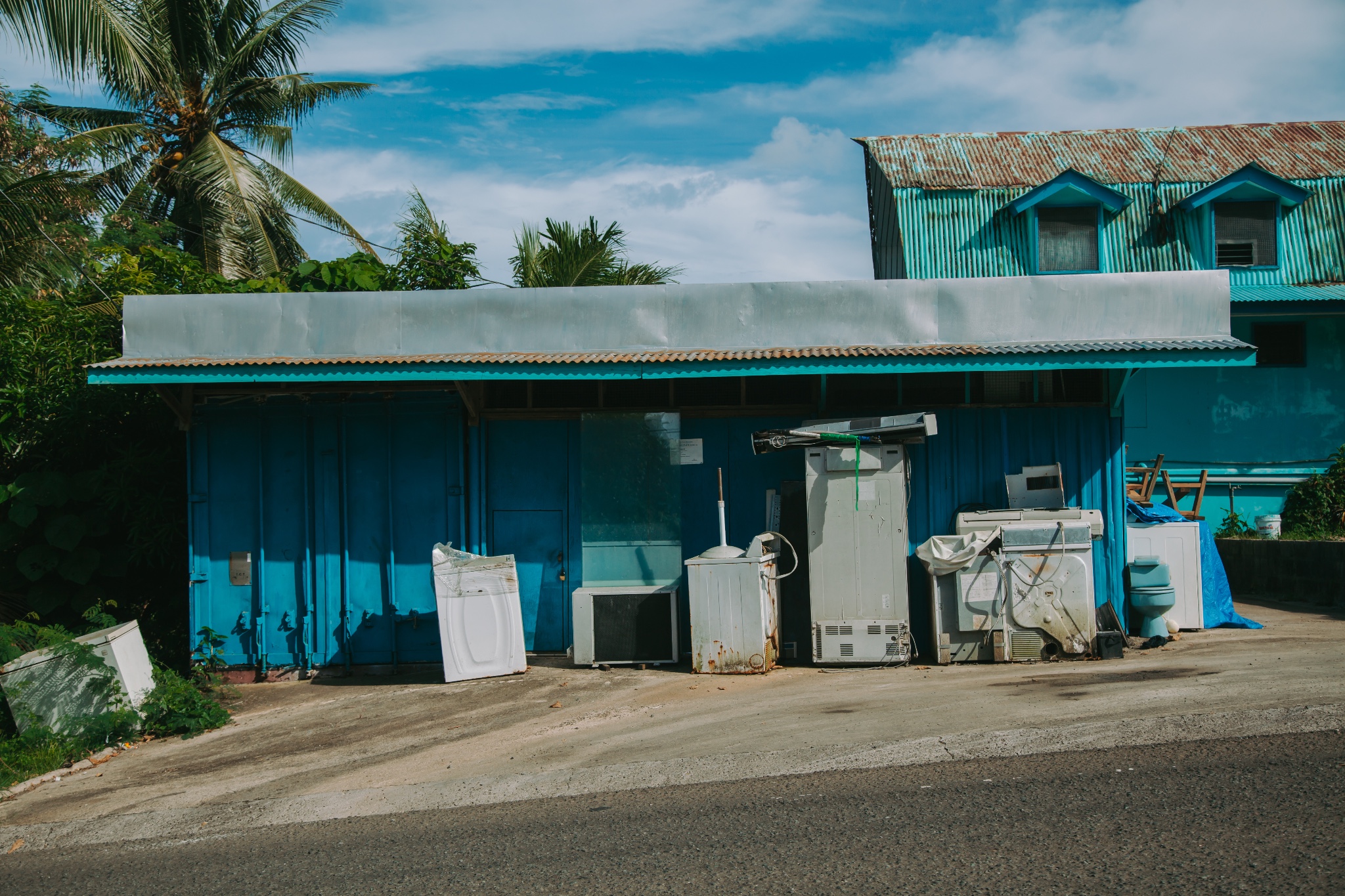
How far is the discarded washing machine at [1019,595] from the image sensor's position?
9312mm

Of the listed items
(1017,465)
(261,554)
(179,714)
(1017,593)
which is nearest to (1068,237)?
(1017,465)

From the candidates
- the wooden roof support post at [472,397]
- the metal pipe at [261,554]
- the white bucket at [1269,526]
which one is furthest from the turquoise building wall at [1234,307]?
the metal pipe at [261,554]

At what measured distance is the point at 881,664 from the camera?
31.5 feet

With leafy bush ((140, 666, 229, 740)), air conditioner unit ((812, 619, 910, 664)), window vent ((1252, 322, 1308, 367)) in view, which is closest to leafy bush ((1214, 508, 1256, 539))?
window vent ((1252, 322, 1308, 367))

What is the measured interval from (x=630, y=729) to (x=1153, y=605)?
5.60 m

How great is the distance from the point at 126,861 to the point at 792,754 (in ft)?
13.0

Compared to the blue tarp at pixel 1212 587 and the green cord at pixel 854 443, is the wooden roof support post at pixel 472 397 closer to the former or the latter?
the green cord at pixel 854 443

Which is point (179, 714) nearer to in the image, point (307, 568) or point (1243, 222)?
point (307, 568)

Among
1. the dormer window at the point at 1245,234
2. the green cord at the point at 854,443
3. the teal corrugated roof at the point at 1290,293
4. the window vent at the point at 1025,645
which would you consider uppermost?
the dormer window at the point at 1245,234

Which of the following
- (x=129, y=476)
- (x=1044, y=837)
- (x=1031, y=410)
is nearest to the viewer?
(x=1044, y=837)

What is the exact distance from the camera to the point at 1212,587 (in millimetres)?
11133

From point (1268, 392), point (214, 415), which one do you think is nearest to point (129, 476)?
point (214, 415)

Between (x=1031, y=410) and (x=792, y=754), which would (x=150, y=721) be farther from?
(x=1031, y=410)

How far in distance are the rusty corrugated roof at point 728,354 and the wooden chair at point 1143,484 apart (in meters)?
3.14
